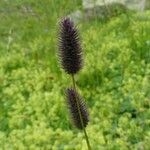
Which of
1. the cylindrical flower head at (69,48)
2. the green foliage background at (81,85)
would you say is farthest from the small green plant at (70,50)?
the green foliage background at (81,85)

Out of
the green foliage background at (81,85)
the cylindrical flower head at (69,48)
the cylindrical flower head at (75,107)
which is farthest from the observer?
the green foliage background at (81,85)

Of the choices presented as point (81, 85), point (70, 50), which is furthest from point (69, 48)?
point (81, 85)

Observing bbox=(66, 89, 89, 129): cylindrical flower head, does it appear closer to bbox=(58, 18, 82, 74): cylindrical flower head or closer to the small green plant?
the small green plant

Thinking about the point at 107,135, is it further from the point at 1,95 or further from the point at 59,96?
the point at 1,95

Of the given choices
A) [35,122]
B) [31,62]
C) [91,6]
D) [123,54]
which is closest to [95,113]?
[35,122]

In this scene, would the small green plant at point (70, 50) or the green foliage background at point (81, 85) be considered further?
the green foliage background at point (81, 85)

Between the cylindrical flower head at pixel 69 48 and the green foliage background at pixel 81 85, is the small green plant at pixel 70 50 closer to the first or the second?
the cylindrical flower head at pixel 69 48

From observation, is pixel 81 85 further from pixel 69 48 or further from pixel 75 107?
pixel 69 48
